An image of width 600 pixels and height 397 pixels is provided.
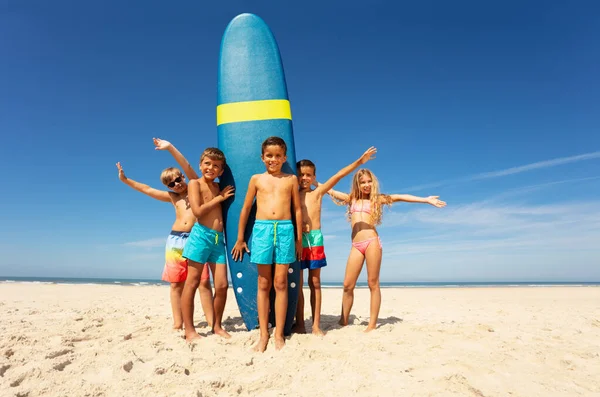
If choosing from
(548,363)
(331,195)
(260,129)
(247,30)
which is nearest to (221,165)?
(260,129)

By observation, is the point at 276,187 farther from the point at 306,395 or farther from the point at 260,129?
the point at 306,395

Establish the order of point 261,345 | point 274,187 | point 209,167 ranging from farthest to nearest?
1. point 209,167
2. point 274,187
3. point 261,345

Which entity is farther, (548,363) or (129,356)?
(548,363)

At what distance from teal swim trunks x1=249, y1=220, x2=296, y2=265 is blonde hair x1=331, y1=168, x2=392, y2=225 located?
1.06 m

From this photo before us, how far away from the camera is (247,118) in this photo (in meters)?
3.76

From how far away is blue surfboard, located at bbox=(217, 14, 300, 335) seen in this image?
3.54 metres

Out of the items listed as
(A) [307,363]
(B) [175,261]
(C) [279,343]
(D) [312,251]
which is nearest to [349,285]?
(D) [312,251]

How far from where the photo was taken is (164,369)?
7.40 ft

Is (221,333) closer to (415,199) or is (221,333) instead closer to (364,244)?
(364,244)

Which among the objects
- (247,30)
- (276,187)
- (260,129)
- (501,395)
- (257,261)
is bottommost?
(501,395)

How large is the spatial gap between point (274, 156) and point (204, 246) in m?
0.99

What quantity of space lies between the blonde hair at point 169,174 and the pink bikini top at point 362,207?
6.13ft

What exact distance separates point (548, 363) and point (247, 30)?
13.4 feet

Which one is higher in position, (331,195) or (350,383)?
(331,195)
